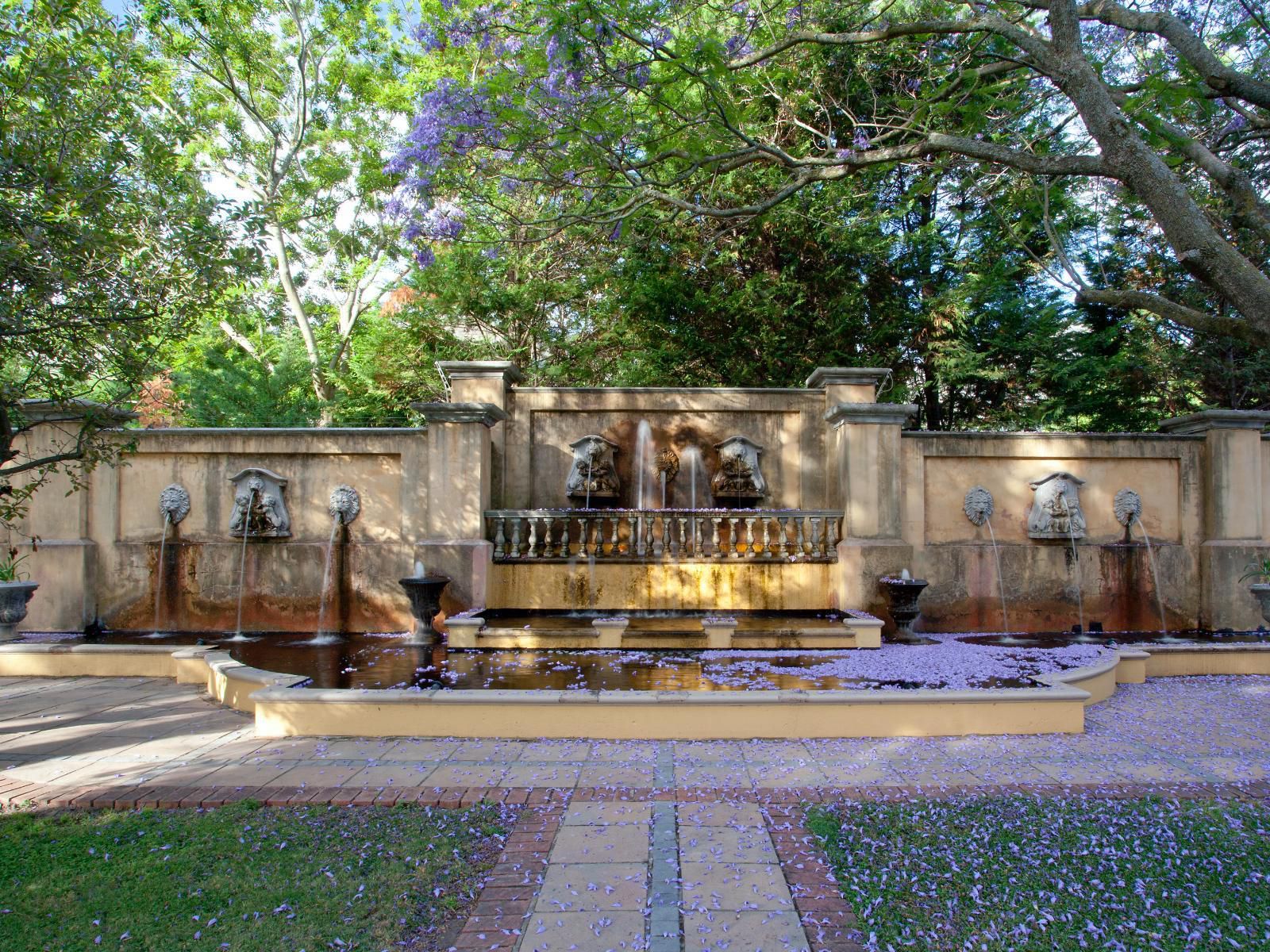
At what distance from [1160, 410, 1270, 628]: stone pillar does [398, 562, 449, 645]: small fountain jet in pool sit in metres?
11.3

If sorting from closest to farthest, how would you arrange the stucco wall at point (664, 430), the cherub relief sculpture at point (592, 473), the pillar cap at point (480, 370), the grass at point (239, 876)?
the grass at point (239, 876)
the pillar cap at point (480, 370)
the cherub relief sculpture at point (592, 473)
the stucco wall at point (664, 430)

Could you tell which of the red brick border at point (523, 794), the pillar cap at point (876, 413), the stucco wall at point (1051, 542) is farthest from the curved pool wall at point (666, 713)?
the pillar cap at point (876, 413)

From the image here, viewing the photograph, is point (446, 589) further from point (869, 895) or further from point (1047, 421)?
point (1047, 421)

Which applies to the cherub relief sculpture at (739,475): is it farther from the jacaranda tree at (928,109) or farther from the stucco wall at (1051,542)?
the jacaranda tree at (928,109)

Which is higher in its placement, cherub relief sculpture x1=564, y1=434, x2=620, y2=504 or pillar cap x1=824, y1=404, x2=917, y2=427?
pillar cap x1=824, y1=404, x2=917, y2=427

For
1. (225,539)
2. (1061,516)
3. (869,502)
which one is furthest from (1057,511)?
(225,539)

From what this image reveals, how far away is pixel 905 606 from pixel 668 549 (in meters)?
3.33

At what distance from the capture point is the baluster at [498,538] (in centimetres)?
1020

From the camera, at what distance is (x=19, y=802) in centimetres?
450

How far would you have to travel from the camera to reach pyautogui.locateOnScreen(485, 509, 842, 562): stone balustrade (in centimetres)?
1020

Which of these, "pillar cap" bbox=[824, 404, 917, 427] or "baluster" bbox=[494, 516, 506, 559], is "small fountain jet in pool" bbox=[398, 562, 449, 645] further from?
"pillar cap" bbox=[824, 404, 917, 427]

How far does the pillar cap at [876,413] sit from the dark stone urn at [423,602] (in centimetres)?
619

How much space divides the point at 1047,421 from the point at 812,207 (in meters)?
7.81

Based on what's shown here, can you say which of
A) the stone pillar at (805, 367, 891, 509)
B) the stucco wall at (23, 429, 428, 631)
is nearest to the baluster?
the stucco wall at (23, 429, 428, 631)
